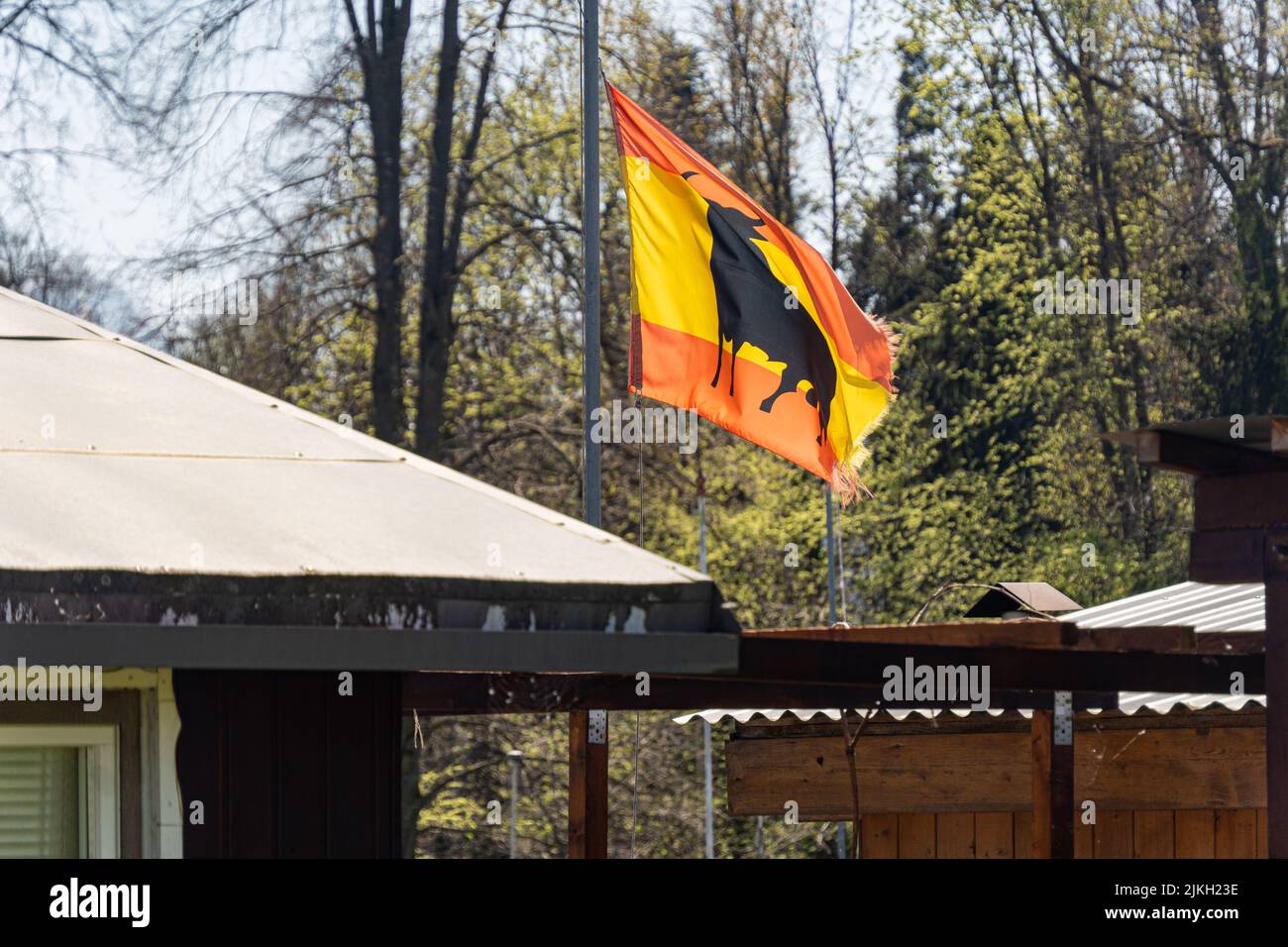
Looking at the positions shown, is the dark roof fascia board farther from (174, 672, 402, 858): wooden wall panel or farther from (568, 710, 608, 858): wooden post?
(568, 710, 608, 858): wooden post

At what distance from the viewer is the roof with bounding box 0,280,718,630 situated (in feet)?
14.8

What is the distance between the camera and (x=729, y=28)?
3008 centimetres

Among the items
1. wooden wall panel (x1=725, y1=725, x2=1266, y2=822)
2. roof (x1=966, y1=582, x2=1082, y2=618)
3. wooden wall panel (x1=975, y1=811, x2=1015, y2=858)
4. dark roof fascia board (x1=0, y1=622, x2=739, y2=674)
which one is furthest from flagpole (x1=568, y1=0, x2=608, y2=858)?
dark roof fascia board (x1=0, y1=622, x2=739, y2=674)

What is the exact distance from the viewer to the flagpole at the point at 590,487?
9.71 meters

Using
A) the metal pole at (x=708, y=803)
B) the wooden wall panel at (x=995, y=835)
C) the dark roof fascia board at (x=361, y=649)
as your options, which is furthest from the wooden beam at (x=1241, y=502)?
the metal pole at (x=708, y=803)

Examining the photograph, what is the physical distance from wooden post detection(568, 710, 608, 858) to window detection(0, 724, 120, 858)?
4.60m

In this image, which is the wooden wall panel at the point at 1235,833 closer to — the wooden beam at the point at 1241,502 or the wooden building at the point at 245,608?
the wooden beam at the point at 1241,502

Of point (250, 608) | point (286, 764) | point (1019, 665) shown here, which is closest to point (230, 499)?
point (250, 608)

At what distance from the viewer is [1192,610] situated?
11.3 metres

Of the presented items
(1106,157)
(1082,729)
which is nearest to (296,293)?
(1106,157)

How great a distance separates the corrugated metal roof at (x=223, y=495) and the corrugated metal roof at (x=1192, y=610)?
538 cm

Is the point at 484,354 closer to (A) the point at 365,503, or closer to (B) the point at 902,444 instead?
(B) the point at 902,444

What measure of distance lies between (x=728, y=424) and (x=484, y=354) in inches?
661

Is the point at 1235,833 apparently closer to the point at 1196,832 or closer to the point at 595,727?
the point at 1196,832
